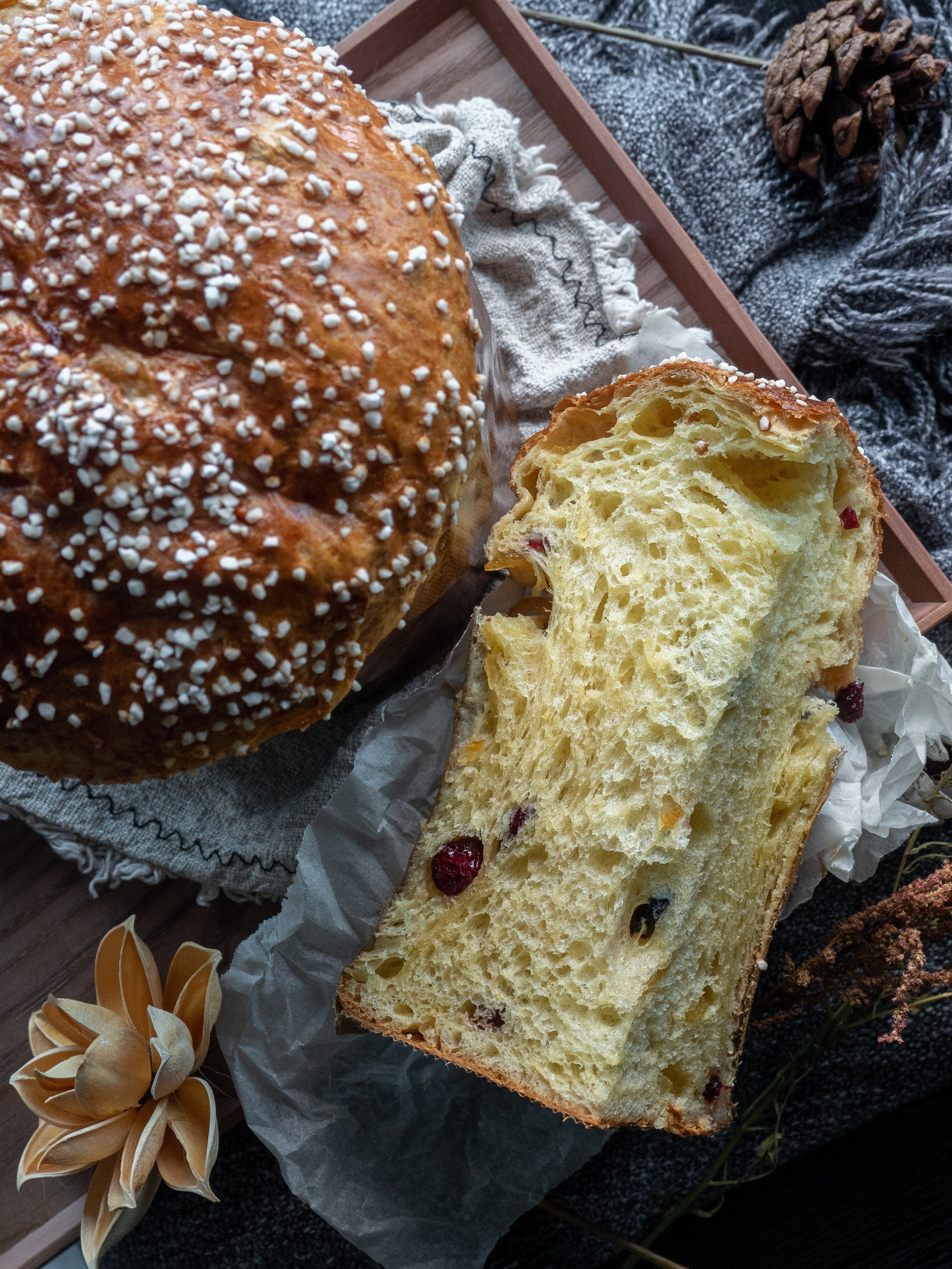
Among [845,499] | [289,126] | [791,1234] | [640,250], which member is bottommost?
[791,1234]

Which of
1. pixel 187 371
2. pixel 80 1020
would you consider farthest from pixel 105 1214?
pixel 187 371

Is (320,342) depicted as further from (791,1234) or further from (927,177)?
(791,1234)

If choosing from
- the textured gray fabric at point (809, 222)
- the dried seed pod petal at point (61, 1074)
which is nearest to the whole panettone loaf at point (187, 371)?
the dried seed pod petal at point (61, 1074)

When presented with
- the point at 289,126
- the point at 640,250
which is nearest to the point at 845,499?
the point at 640,250

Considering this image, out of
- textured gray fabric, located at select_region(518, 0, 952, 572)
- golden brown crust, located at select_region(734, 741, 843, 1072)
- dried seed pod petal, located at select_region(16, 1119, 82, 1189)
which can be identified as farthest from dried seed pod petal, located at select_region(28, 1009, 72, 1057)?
textured gray fabric, located at select_region(518, 0, 952, 572)

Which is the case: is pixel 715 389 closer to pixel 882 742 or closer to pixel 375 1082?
pixel 882 742

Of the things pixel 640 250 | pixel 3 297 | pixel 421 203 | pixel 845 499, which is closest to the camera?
pixel 3 297

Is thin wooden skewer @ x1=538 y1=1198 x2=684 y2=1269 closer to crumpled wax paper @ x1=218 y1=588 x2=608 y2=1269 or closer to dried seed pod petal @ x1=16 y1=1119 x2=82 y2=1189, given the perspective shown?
crumpled wax paper @ x1=218 y1=588 x2=608 y2=1269
